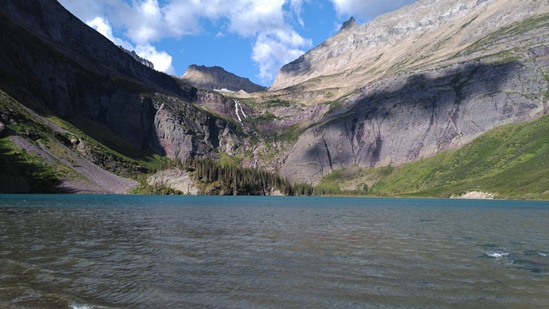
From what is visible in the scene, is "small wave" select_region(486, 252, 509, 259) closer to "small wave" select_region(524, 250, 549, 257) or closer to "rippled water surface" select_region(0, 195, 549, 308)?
"rippled water surface" select_region(0, 195, 549, 308)

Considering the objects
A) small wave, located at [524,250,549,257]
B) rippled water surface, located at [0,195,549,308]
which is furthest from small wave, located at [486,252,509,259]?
small wave, located at [524,250,549,257]

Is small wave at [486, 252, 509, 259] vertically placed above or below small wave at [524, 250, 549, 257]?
above

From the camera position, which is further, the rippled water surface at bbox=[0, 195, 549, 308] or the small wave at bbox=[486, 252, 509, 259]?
the small wave at bbox=[486, 252, 509, 259]

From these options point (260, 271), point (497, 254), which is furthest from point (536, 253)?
point (260, 271)

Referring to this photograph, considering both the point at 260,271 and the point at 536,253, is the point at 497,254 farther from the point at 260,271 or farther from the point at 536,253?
the point at 260,271

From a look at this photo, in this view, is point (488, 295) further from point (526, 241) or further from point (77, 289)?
→ point (526, 241)

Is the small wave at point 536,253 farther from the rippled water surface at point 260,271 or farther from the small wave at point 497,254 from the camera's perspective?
the small wave at point 497,254

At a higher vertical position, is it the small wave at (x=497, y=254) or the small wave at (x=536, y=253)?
the small wave at (x=497, y=254)

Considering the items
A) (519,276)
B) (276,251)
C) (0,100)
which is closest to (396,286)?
(519,276)

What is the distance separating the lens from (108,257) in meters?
24.1

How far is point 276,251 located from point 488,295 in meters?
15.2

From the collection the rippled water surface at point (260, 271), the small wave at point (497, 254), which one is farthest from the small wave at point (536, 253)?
the small wave at point (497, 254)

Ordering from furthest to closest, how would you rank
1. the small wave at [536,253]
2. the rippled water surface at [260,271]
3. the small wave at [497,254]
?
the small wave at [536,253]
the small wave at [497,254]
the rippled water surface at [260,271]

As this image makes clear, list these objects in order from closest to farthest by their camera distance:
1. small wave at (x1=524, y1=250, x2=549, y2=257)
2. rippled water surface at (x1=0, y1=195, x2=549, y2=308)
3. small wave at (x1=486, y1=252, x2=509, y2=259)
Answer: rippled water surface at (x1=0, y1=195, x2=549, y2=308) < small wave at (x1=486, y1=252, x2=509, y2=259) < small wave at (x1=524, y1=250, x2=549, y2=257)
